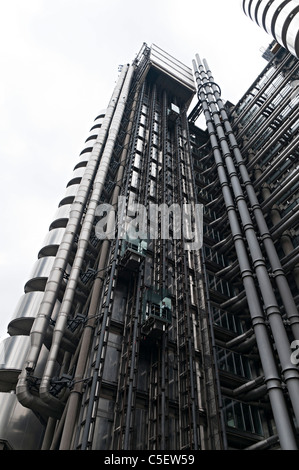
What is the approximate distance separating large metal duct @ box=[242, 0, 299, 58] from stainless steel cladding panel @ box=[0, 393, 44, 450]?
44.2m

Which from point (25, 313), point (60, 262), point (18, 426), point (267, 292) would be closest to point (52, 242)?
point (60, 262)

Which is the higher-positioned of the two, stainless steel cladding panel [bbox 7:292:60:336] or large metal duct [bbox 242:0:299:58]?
large metal duct [bbox 242:0:299:58]

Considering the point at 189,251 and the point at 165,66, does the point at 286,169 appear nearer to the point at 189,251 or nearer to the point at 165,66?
the point at 189,251

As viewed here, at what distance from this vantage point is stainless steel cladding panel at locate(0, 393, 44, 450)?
26.2m

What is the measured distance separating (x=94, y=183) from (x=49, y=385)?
2276 centimetres

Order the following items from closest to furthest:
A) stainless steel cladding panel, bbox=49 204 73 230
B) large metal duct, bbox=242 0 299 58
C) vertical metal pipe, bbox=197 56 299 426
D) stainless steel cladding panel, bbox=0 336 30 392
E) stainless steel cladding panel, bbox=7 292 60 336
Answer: vertical metal pipe, bbox=197 56 299 426 → stainless steel cladding panel, bbox=0 336 30 392 → stainless steel cladding panel, bbox=7 292 60 336 → large metal duct, bbox=242 0 299 58 → stainless steel cladding panel, bbox=49 204 73 230

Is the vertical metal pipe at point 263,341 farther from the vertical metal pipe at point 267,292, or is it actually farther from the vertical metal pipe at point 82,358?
the vertical metal pipe at point 82,358

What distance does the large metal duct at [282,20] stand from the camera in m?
42.1

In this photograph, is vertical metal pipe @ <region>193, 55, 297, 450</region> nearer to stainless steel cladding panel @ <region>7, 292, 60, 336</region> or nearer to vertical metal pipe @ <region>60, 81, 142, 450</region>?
vertical metal pipe @ <region>60, 81, 142, 450</region>

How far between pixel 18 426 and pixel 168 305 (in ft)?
45.4

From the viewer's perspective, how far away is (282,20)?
44.4 metres

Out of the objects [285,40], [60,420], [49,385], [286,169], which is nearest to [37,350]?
[49,385]

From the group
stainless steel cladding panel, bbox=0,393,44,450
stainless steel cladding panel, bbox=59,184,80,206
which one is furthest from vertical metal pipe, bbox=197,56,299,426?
stainless steel cladding panel, bbox=59,184,80,206

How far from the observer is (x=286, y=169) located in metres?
40.1
